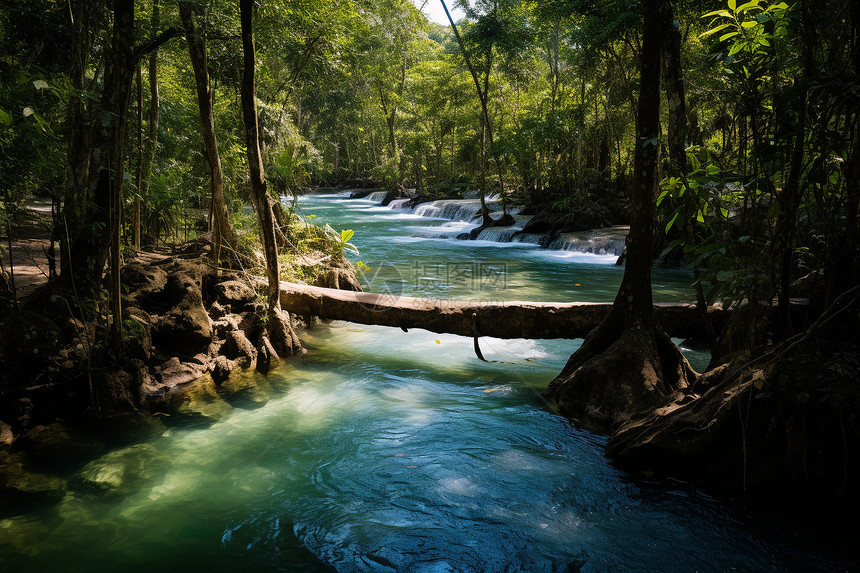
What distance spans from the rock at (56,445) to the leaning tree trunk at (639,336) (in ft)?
15.3

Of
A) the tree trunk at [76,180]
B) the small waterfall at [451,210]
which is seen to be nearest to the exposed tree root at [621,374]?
the tree trunk at [76,180]

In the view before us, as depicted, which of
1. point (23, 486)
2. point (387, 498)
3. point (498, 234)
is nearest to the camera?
point (23, 486)

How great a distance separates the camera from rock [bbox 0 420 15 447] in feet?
15.1

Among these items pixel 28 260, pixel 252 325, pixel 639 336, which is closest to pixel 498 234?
pixel 252 325

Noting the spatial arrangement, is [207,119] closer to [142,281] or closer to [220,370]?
[142,281]

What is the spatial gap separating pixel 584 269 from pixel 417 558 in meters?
12.6

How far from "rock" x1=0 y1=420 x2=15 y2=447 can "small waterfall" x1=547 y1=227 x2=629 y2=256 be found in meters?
15.1

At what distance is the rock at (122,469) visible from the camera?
4348 mm

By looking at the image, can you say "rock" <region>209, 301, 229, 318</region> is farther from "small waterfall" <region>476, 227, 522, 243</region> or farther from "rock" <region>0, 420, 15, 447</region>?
"small waterfall" <region>476, 227, 522, 243</region>

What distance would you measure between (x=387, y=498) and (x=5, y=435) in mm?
→ 3441

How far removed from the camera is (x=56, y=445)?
15.7 feet

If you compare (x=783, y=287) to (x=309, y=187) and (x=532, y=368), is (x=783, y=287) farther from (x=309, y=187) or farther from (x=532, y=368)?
(x=309, y=187)

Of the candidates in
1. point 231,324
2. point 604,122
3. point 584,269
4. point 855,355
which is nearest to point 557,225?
point 584,269

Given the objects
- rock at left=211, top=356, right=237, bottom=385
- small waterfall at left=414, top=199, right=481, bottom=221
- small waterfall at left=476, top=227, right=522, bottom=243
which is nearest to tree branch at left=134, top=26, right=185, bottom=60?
rock at left=211, top=356, right=237, bottom=385
